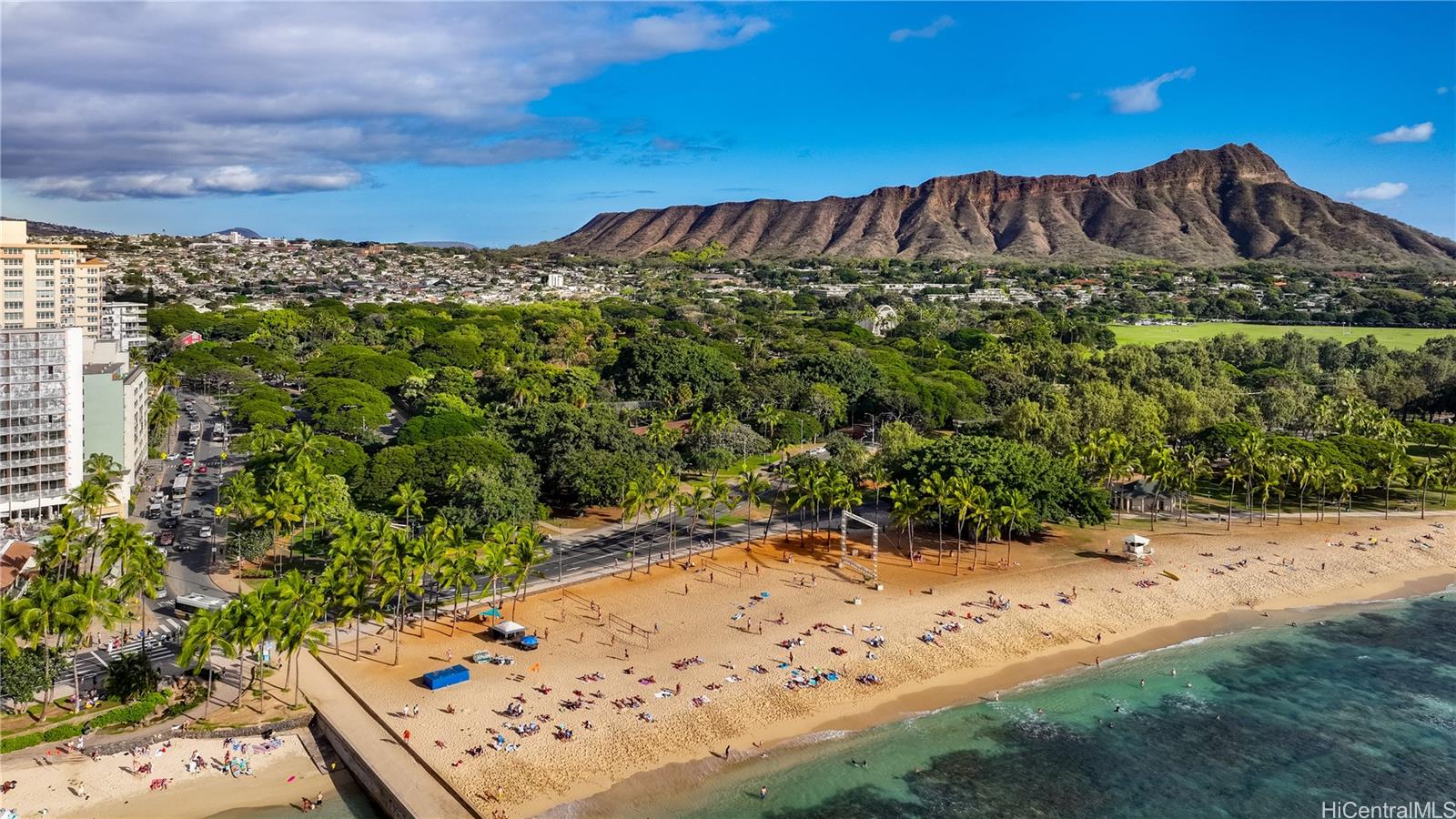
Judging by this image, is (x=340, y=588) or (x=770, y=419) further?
(x=770, y=419)

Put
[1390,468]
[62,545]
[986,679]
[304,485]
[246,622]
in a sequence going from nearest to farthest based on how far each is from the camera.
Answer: [246,622]
[62,545]
[986,679]
[304,485]
[1390,468]

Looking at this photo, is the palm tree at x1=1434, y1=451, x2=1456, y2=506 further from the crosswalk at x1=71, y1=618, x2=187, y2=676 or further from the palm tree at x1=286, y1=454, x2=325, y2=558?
the crosswalk at x1=71, y1=618, x2=187, y2=676

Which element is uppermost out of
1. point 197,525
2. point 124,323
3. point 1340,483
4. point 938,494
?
point 124,323

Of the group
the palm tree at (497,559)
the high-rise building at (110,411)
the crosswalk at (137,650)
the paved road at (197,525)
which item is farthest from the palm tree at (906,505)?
the high-rise building at (110,411)

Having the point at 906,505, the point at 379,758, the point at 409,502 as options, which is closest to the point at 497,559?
the point at 379,758

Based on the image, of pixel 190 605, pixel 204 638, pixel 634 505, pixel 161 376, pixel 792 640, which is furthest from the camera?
pixel 161 376

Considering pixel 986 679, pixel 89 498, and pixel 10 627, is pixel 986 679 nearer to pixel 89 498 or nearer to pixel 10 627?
pixel 10 627
